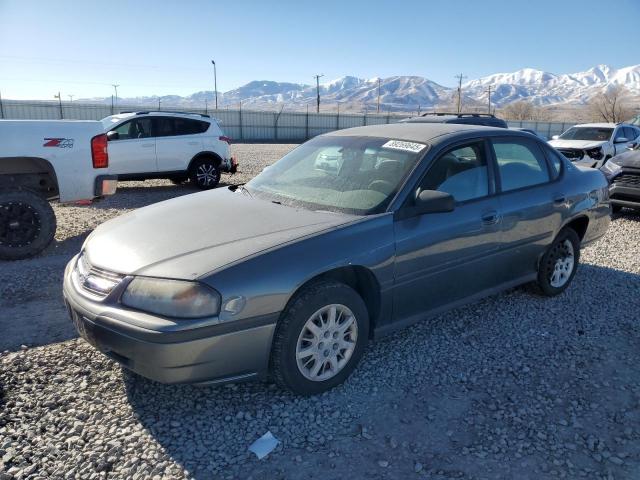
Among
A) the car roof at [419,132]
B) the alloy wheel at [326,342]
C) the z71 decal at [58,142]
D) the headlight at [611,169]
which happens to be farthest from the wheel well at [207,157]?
the alloy wheel at [326,342]

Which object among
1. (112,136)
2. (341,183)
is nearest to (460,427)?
(341,183)

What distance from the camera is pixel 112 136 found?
399 inches

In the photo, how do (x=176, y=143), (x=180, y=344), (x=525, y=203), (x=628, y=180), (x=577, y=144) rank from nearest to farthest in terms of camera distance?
(x=180, y=344) → (x=525, y=203) → (x=628, y=180) → (x=176, y=143) → (x=577, y=144)

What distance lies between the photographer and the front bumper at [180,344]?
258 cm

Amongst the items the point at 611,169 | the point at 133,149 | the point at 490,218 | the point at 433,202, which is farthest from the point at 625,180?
the point at 133,149

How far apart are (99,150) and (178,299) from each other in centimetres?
436

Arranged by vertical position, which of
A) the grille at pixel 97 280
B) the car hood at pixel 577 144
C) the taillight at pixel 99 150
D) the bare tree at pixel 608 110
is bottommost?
the grille at pixel 97 280

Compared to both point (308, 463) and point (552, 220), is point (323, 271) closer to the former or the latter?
point (308, 463)

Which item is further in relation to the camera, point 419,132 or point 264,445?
point 419,132

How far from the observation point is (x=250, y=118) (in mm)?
38375

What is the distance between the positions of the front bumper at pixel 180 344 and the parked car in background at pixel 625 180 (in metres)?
8.12

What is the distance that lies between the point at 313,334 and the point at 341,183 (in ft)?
4.03

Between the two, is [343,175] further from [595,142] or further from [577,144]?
[595,142]

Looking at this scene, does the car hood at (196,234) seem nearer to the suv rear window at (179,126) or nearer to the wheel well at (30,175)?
the wheel well at (30,175)
